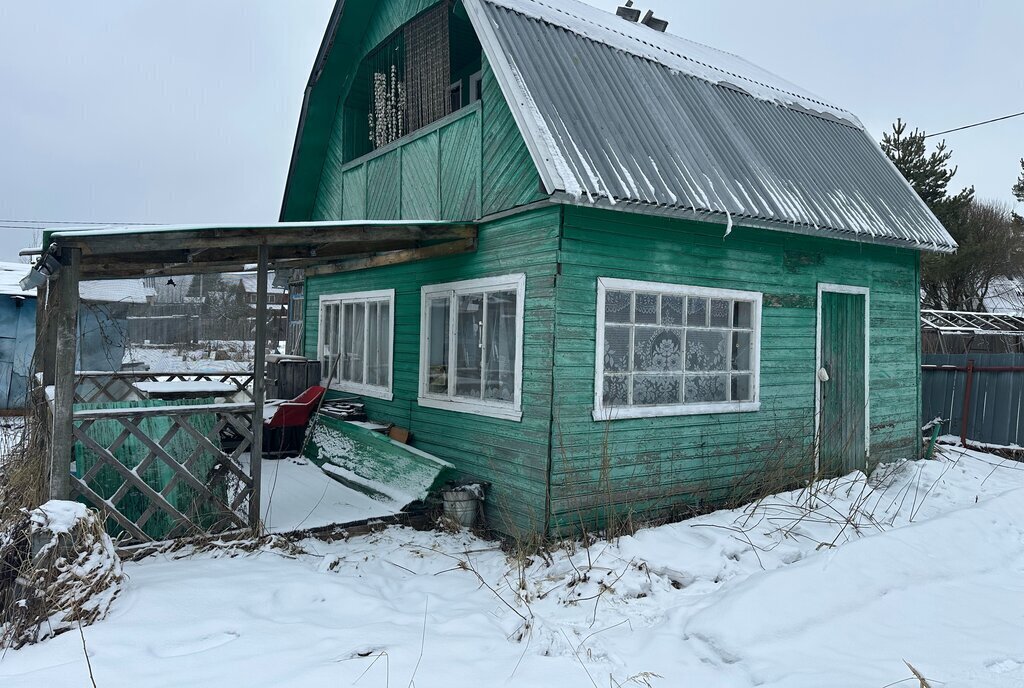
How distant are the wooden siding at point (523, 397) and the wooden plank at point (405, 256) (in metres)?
0.12

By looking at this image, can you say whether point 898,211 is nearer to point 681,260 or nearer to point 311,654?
point 681,260

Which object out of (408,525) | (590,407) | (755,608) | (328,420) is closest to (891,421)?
(590,407)

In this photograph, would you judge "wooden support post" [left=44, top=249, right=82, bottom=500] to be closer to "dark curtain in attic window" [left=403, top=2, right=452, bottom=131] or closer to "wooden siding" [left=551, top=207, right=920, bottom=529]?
"wooden siding" [left=551, top=207, right=920, bottom=529]

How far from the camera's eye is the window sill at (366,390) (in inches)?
342

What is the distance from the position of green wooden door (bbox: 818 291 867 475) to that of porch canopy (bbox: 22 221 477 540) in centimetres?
431

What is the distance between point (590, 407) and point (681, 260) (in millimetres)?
1810

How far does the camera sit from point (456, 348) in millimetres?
7461

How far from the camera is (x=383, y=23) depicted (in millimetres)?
9039

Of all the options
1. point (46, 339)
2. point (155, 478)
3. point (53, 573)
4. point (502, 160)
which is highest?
point (502, 160)

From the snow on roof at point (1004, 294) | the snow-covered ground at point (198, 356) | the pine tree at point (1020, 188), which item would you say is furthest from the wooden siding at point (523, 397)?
the pine tree at point (1020, 188)

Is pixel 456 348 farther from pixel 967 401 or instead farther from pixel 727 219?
pixel 967 401

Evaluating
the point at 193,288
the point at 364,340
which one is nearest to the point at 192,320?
the point at 193,288

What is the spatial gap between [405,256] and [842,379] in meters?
5.29

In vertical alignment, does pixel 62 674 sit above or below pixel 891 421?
below
